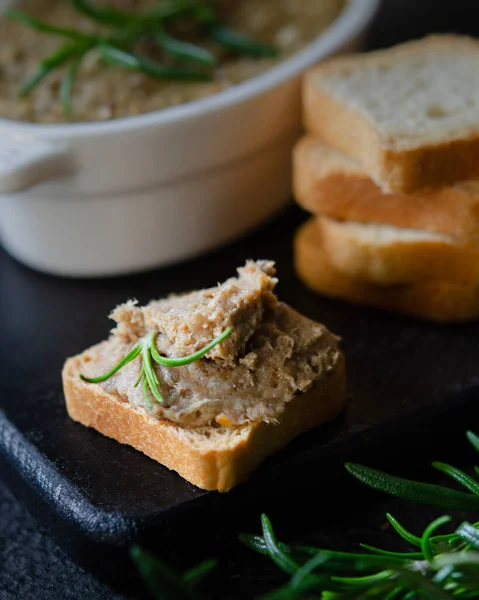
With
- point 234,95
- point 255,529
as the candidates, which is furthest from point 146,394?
point 234,95

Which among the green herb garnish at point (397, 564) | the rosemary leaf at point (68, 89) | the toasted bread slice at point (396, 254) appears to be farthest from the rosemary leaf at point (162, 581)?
the rosemary leaf at point (68, 89)

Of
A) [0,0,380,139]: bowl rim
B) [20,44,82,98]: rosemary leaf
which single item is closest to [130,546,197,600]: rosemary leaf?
[0,0,380,139]: bowl rim

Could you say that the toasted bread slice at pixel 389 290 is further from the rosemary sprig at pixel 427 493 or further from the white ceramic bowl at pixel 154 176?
the rosemary sprig at pixel 427 493

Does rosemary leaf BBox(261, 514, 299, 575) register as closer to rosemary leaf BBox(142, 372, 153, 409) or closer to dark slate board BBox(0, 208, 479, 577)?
dark slate board BBox(0, 208, 479, 577)

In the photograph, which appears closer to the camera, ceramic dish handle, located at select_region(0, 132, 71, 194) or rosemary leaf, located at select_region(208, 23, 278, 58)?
ceramic dish handle, located at select_region(0, 132, 71, 194)

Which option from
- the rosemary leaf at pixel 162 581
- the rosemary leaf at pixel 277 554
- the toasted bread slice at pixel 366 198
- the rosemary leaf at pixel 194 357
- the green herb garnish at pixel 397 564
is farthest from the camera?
the toasted bread slice at pixel 366 198

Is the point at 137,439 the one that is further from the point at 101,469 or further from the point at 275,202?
the point at 275,202
